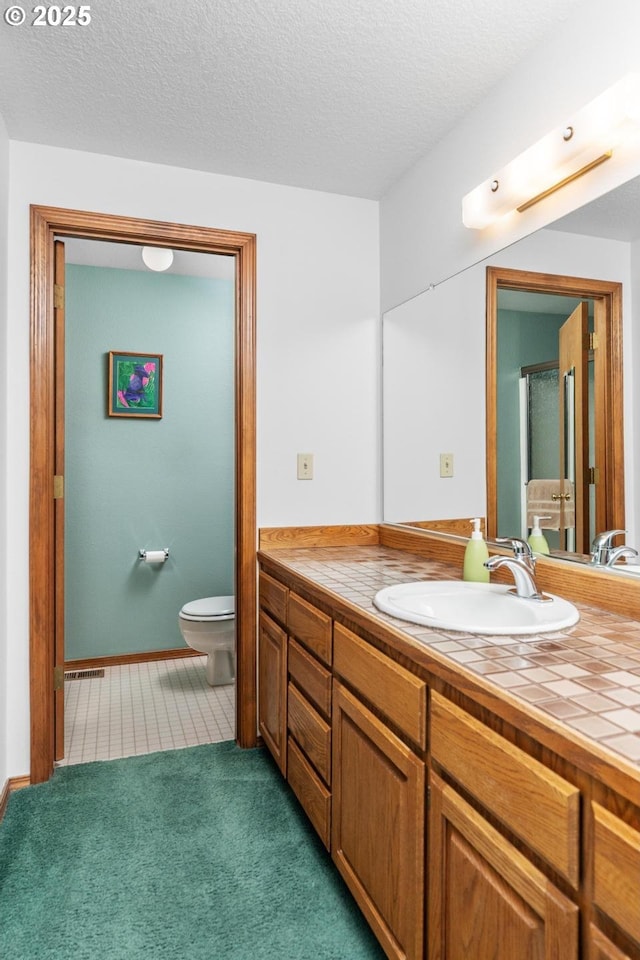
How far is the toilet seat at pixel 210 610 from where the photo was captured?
3.06m

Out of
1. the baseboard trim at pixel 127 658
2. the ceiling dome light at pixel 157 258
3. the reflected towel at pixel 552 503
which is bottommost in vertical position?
the baseboard trim at pixel 127 658

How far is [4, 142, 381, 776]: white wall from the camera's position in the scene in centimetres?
220

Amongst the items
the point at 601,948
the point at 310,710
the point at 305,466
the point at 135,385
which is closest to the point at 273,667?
the point at 310,710

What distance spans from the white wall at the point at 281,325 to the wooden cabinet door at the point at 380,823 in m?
1.18

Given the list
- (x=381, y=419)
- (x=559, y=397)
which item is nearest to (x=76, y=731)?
(x=381, y=419)

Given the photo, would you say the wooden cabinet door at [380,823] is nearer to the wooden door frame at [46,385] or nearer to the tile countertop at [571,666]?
the tile countertop at [571,666]

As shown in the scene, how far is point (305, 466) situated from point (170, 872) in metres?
1.49

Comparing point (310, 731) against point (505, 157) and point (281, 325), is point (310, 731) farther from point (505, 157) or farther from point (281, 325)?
point (505, 157)

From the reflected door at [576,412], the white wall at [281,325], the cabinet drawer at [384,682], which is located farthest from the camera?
the white wall at [281,325]

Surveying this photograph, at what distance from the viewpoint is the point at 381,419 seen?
2689mm

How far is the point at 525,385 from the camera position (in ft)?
5.86

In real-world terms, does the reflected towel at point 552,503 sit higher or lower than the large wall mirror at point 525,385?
lower

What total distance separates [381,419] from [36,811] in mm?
1959

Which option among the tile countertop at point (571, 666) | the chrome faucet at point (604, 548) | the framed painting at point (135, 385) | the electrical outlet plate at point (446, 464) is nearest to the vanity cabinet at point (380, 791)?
the tile countertop at point (571, 666)
